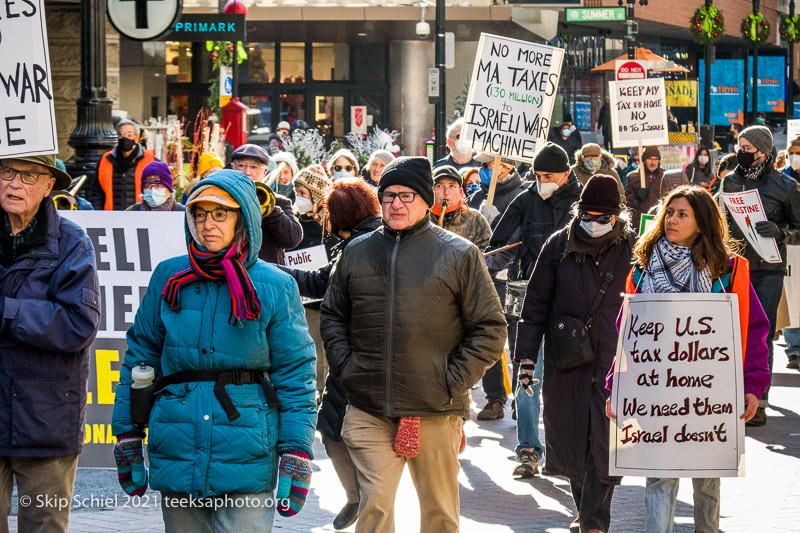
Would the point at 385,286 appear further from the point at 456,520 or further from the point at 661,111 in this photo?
the point at 661,111

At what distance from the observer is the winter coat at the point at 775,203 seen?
10594 mm

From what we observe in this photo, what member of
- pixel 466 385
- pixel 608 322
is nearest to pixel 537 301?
pixel 608 322

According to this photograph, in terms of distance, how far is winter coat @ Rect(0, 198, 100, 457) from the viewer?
5012mm

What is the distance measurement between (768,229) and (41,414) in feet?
22.5

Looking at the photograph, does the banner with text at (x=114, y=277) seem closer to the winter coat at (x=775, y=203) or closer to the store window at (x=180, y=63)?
the winter coat at (x=775, y=203)

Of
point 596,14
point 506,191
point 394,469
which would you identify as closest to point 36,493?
point 394,469

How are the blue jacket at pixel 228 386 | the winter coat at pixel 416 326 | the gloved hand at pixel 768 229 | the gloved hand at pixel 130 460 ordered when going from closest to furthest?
the blue jacket at pixel 228 386 → the gloved hand at pixel 130 460 → the winter coat at pixel 416 326 → the gloved hand at pixel 768 229

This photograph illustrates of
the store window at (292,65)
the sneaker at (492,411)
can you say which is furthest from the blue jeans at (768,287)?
the store window at (292,65)

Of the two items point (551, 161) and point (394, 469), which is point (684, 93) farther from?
point (394, 469)

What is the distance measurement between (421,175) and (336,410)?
60.8 inches

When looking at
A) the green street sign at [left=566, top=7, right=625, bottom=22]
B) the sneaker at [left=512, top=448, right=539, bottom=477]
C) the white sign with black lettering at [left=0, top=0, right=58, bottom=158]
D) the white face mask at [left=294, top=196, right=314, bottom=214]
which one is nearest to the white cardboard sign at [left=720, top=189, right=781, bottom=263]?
the sneaker at [left=512, top=448, right=539, bottom=477]

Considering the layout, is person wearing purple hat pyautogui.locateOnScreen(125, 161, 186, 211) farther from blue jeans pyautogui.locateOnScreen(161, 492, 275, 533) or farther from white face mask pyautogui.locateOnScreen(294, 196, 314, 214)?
blue jeans pyautogui.locateOnScreen(161, 492, 275, 533)

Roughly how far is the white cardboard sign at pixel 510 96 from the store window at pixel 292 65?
26.1 metres

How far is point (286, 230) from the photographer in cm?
817
